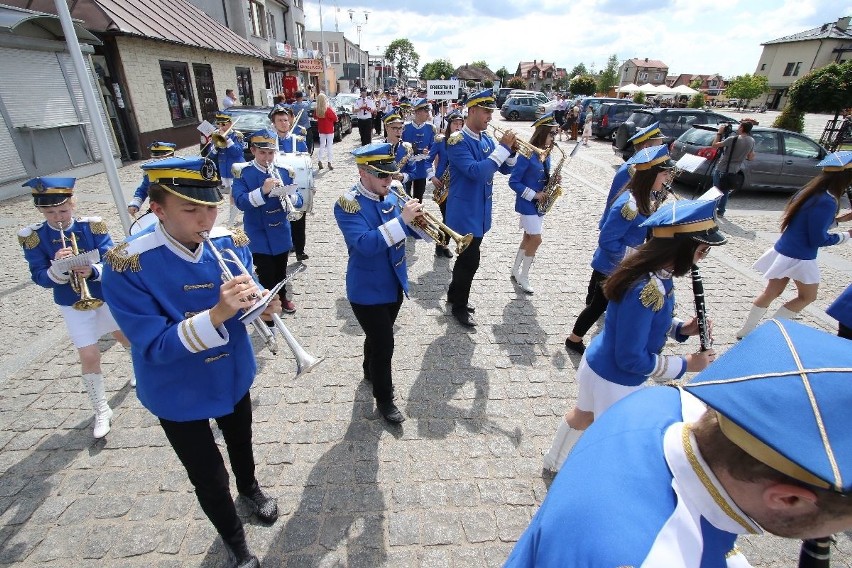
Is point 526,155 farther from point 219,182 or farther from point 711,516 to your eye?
point 711,516

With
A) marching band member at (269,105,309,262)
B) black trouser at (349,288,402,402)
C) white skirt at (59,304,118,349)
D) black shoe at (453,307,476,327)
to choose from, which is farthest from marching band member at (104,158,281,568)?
marching band member at (269,105,309,262)

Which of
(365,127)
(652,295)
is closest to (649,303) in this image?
(652,295)

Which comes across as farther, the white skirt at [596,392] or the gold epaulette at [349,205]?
the gold epaulette at [349,205]

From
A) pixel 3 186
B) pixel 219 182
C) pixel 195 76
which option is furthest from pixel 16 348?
pixel 195 76

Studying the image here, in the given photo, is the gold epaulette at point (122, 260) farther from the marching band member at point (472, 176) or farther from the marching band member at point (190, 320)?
the marching band member at point (472, 176)

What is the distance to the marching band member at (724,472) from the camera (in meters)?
0.87

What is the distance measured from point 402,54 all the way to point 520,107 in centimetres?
9959

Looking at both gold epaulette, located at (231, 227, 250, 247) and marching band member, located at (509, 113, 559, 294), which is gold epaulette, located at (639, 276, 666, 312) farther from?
marching band member, located at (509, 113, 559, 294)

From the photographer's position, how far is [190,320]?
211 cm

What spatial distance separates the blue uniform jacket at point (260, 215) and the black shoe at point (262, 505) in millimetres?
3007

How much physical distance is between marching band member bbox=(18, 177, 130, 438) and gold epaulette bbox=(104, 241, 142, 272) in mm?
1931

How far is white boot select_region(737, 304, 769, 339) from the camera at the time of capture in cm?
549

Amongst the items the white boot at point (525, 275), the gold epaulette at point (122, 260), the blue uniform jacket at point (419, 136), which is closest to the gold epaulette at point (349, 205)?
the gold epaulette at point (122, 260)

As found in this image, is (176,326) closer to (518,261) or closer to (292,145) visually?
(518,261)
